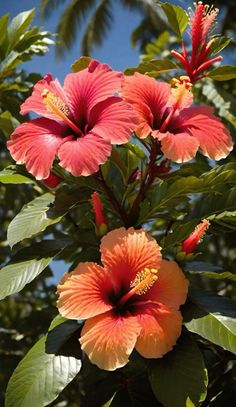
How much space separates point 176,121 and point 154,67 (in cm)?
29

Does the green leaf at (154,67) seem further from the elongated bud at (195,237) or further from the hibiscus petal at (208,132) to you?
the elongated bud at (195,237)

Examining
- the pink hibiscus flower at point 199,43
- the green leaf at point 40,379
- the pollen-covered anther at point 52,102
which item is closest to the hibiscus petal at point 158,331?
the green leaf at point 40,379

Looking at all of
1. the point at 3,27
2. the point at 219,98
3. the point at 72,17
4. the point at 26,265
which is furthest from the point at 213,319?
the point at 72,17

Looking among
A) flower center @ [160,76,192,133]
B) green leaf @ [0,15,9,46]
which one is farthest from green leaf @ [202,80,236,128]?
flower center @ [160,76,192,133]

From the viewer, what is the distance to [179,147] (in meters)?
1.17

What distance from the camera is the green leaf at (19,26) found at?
6.73 ft

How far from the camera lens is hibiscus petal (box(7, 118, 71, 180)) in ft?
3.84

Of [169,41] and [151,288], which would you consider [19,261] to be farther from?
[169,41]

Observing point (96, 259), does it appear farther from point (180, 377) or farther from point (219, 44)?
point (219, 44)

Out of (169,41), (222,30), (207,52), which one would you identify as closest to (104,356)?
(207,52)

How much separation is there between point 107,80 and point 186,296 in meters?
0.52

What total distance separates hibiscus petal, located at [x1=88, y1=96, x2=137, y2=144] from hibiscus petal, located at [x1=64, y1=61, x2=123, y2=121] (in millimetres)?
25

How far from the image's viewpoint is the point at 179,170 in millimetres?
1399

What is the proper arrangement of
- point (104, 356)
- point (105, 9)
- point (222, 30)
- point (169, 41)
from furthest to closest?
point (105, 9), point (222, 30), point (169, 41), point (104, 356)
